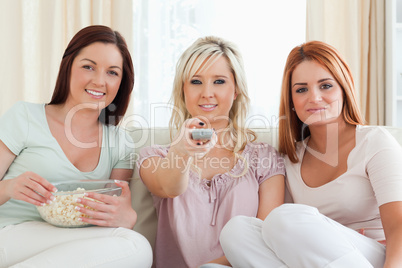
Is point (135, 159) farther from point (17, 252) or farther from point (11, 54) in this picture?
point (11, 54)

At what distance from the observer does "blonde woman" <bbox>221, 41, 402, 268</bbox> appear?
114 cm

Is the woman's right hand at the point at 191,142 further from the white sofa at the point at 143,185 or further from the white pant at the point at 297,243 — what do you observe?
the white sofa at the point at 143,185

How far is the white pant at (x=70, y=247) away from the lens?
1.19 meters

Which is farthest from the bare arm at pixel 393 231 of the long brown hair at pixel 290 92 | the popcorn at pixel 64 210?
the popcorn at pixel 64 210

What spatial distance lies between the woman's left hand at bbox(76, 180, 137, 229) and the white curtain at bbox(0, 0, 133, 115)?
61.6 inches

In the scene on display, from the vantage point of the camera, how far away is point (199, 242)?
156 centimetres

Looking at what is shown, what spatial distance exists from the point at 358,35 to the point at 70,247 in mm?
2413

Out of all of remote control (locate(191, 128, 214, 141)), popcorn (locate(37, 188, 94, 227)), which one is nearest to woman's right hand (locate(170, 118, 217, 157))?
remote control (locate(191, 128, 214, 141))

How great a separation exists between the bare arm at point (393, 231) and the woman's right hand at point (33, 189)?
101 centimetres

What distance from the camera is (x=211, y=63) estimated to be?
1.68 meters

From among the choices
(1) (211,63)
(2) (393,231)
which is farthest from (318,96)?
(2) (393,231)

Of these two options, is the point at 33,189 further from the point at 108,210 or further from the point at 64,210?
the point at 108,210

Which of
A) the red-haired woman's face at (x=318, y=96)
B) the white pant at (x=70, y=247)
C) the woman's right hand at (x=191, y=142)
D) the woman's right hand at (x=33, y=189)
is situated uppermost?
the red-haired woman's face at (x=318, y=96)

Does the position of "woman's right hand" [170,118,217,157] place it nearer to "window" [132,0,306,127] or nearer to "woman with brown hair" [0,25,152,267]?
"woman with brown hair" [0,25,152,267]
